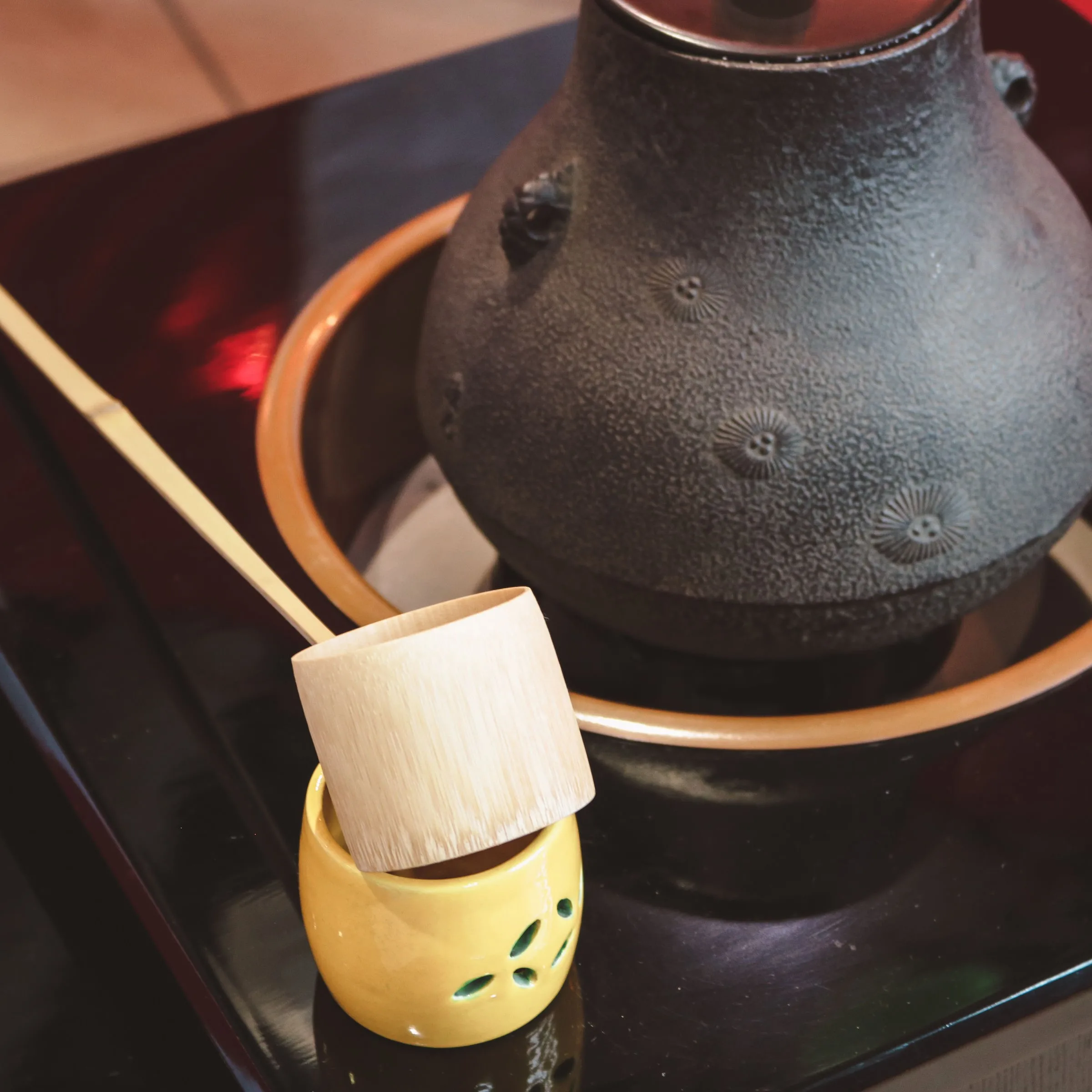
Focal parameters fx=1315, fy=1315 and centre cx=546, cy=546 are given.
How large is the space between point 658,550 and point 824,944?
0.23 metres

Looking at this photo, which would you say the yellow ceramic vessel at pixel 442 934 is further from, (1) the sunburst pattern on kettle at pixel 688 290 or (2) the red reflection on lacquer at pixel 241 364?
(2) the red reflection on lacquer at pixel 241 364

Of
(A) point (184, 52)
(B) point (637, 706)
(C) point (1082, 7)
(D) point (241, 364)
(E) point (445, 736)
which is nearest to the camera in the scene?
(E) point (445, 736)

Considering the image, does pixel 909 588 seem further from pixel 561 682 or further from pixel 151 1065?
pixel 151 1065

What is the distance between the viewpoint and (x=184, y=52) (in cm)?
223

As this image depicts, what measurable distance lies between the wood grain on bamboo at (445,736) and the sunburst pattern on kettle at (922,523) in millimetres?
256

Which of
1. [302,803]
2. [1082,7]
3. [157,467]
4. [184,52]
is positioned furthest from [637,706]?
[184,52]

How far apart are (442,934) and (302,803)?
22cm

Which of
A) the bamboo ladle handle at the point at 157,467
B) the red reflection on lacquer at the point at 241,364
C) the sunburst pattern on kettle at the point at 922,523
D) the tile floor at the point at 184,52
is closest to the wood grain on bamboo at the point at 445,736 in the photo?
the bamboo ladle handle at the point at 157,467

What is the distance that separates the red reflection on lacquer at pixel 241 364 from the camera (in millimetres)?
1012

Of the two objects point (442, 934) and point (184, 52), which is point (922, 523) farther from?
point (184, 52)

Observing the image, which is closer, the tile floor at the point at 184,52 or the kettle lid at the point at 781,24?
the kettle lid at the point at 781,24

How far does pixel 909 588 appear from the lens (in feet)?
2.45

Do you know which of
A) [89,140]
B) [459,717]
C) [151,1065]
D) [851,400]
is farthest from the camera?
[89,140]

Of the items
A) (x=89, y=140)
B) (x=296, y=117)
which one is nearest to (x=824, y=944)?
(x=296, y=117)
